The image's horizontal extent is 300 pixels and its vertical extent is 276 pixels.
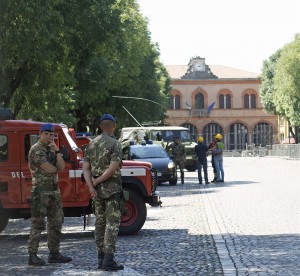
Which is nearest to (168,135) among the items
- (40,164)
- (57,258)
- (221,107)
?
(57,258)

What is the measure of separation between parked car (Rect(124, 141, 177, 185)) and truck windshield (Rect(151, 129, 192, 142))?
10545 mm

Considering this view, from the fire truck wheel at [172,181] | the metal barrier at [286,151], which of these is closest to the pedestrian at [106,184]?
the fire truck wheel at [172,181]

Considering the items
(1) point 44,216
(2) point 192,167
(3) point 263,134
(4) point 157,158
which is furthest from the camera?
(3) point 263,134

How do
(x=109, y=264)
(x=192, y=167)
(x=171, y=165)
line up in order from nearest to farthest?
(x=109, y=264) < (x=171, y=165) < (x=192, y=167)

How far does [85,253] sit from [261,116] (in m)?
117

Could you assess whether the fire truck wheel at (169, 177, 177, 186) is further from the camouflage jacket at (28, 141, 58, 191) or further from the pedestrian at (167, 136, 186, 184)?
the camouflage jacket at (28, 141, 58, 191)

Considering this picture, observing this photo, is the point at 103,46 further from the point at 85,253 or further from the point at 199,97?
the point at 199,97

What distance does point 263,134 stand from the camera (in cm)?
12769

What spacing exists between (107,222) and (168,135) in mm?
35302

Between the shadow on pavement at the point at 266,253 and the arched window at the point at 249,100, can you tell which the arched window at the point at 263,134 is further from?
the shadow on pavement at the point at 266,253

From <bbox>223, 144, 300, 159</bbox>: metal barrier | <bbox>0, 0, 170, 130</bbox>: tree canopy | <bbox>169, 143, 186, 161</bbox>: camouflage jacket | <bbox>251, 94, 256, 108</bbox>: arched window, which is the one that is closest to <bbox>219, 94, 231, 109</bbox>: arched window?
<bbox>251, 94, 256, 108</bbox>: arched window

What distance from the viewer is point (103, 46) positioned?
33.0m

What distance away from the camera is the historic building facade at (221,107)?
127688 millimetres

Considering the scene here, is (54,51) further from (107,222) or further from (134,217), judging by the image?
(107,222)
